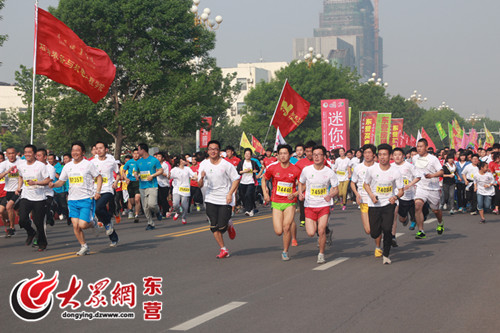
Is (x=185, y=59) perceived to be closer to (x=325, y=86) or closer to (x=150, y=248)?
(x=150, y=248)

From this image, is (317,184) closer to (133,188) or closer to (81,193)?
(81,193)

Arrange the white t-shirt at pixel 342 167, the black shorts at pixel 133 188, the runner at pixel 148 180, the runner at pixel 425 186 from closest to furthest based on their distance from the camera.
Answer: the runner at pixel 425 186 < the runner at pixel 148 180 < the black shorts at pixel 133 188 < the white t-shirt at pixel 342 167

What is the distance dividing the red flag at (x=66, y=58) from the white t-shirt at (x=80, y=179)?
6643mm

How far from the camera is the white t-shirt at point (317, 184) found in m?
11.2

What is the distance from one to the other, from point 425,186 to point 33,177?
25.0 feet

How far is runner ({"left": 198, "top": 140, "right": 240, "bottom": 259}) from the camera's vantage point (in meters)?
11.5

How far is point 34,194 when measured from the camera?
12859mm

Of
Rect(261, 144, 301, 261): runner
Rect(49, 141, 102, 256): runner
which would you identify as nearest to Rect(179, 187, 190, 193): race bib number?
Rect(49, 141, 102, 256): runner

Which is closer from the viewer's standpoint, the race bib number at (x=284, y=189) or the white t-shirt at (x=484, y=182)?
the race bib number at (x=284, y=189)

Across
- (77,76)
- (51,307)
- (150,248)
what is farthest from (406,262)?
(77,76)

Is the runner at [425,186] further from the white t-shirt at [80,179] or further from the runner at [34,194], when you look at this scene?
the runner at [34,194]

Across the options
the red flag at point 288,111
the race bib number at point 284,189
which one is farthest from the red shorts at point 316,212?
the red flag at point 288,111

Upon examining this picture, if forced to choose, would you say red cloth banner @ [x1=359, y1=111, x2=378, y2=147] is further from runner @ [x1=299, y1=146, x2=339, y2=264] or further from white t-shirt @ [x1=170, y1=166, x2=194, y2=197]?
runner @ [x1=299, y1=146, x2=339, y2=264]

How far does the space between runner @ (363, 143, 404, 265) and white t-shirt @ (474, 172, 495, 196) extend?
9385 millimetres
